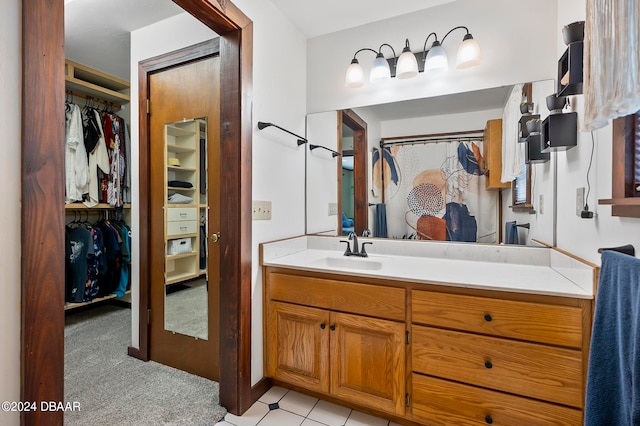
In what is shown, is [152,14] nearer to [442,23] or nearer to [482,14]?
[442,23]

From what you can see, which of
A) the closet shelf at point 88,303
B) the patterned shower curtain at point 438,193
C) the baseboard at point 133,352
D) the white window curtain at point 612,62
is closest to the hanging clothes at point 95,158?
the closet shelf at point 88,303

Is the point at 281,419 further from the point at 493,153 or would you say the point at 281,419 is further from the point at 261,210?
the point at 493,153

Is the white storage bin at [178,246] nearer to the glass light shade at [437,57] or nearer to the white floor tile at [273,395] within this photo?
the white floor tile at [273,395]

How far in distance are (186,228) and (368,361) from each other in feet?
4.86

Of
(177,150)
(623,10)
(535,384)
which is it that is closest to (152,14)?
(177,150)

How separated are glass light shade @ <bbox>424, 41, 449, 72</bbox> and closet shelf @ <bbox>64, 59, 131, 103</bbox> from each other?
3.22 meters

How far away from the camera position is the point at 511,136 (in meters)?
1.81

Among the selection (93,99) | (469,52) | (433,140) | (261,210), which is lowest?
(261,210)

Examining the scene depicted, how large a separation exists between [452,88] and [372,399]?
1.93 meters

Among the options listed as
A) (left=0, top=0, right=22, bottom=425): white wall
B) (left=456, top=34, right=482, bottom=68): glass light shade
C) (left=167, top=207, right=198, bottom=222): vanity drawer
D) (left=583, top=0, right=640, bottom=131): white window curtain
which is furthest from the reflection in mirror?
(left=583, top=0, right=640, bottom=131): white window curtain

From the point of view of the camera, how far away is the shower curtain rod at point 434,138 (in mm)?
1912

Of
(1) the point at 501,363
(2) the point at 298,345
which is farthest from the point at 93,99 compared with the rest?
(1) the point at 501,363

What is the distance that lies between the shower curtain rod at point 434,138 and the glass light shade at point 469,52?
418mm

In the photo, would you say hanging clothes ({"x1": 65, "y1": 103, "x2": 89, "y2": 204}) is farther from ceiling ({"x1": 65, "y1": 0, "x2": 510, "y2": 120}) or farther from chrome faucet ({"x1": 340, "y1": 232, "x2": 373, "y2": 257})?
chrome faucet ({"x1": 340, "y1": 232, "x2": 373, "y2": 257})
